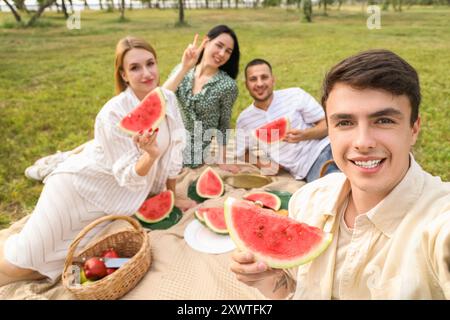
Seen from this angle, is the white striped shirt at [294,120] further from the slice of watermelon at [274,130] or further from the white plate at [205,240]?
the white plate at [205,240]

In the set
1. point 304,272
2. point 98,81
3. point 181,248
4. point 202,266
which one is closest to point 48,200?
point 181,248

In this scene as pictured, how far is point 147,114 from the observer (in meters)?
3.21

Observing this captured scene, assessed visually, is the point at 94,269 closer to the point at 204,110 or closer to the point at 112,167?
the point at 112,167

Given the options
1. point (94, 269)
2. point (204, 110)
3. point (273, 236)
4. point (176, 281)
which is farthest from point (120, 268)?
point (204, 110)

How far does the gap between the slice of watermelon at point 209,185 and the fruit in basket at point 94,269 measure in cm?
163

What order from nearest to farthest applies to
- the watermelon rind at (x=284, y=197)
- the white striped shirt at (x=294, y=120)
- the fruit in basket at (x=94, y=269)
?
the fruit in basket at (x=94, y=269) < the watermelon rind at (x=284, y=197) < the white striped shirt at (x=294, y=120)

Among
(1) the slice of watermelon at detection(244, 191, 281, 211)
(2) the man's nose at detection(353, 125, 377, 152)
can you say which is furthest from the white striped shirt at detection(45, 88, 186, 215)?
(2) the man's nose at detection(353, 125, 377, 152)

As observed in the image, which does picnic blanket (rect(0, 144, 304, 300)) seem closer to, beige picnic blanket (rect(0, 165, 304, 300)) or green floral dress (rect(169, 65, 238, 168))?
beige picnic blanket (rect(0, 165, 304, 300))

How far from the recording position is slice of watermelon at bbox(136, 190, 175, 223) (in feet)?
11.8

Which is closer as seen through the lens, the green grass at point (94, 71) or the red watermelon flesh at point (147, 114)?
the red watermelon flesh at point (147, 114)

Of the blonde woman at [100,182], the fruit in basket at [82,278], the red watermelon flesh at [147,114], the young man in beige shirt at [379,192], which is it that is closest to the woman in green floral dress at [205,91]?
the blonde woman at [100,182]

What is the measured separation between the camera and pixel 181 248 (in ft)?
10.4

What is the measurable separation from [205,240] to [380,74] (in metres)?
2.33

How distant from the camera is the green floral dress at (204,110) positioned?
4.45 m
